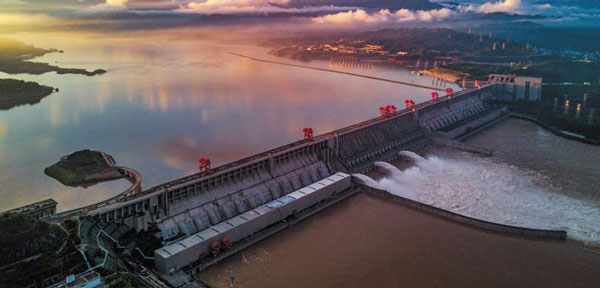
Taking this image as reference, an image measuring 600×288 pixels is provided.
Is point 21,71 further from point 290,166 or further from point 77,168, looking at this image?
point 290,166

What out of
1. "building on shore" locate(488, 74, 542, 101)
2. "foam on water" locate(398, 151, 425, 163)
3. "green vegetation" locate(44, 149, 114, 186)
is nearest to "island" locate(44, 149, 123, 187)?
"green vegetation" locate(44, 149, 114, 186)

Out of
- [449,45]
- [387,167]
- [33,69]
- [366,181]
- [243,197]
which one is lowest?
[387,167]

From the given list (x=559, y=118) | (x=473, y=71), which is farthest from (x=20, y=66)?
(x=559, y=118)

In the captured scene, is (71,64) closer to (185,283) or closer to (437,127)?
(437,127)

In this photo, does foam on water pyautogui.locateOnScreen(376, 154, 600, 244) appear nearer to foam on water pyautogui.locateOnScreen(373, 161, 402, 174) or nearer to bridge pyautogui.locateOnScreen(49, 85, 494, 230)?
foam on water pyautogui.locateOnScreen(373, 161, 402, 174)

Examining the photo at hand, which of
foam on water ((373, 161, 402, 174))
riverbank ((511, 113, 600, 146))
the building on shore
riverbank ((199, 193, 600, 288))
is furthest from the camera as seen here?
the building on shore

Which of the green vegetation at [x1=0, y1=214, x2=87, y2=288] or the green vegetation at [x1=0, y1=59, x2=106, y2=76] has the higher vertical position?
the green vegetation at [x1=0, y1=59, x2=106, y2=76]
